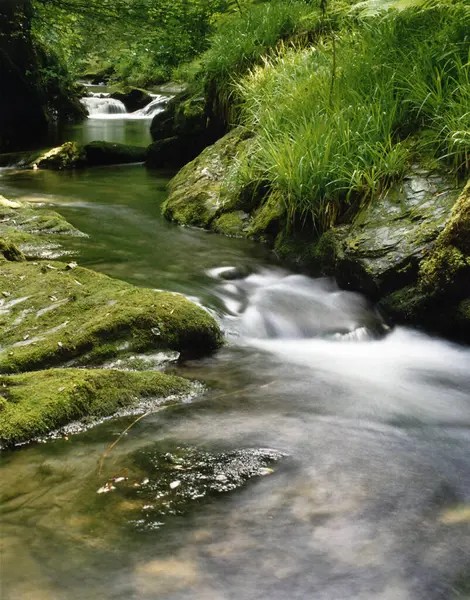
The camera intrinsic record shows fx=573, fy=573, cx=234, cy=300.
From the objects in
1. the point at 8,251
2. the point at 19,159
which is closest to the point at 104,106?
the point at 19,159

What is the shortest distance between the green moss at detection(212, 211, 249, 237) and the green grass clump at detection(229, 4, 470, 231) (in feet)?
1.68

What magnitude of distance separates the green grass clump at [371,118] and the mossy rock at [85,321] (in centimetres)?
217

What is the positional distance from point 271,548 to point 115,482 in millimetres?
664

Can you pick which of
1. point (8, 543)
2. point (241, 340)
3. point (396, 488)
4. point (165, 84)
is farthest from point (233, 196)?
point (165, 84)

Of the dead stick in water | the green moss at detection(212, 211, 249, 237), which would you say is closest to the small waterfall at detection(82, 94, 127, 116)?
the green moss at detection(212, 211, 249, 237)

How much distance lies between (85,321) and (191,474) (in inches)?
55.0

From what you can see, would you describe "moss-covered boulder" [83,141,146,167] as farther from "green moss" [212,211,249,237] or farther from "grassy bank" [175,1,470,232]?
"green moss" [212,211,249,237]

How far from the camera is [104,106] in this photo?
2209 cm

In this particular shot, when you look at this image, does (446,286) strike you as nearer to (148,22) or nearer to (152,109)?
(148,22)

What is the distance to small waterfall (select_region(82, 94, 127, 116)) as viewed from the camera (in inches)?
866

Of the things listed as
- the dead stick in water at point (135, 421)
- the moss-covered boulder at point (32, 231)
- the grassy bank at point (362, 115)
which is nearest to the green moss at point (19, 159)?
the moss-covered boulder at point (32, 231)

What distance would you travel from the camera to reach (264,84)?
7191 millimetres

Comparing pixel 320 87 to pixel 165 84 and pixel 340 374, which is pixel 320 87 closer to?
pixel 340 374

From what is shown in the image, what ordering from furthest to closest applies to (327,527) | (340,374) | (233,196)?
(233,196) < (340,374) < (327,527)
